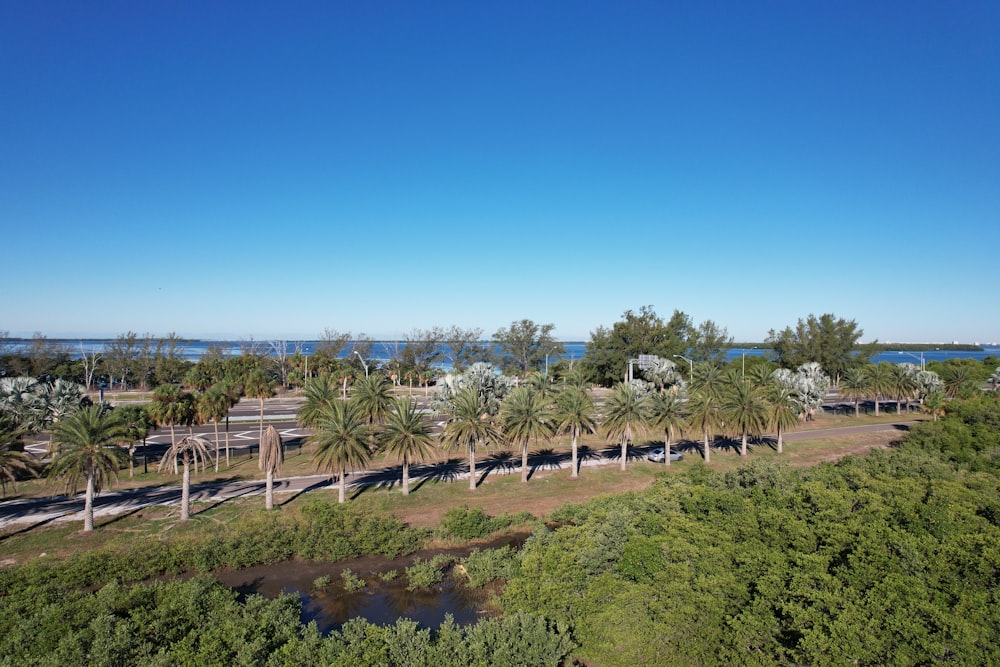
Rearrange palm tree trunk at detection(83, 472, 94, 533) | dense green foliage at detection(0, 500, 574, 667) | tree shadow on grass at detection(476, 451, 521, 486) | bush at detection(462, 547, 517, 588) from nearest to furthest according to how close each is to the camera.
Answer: dense green foliage at detection(0, 500, 574, 667), bush at detection(462, 547, 517, 588), palm tree trunk at detection(83, 472, 94, 533), tree shadow on grass at detection(476, 451, 521, 486)

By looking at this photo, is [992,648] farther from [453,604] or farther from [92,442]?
[92,442]

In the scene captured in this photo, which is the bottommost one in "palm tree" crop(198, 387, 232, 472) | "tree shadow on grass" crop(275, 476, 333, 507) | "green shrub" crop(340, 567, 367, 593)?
"green shrub" crop(340, 567, 367, 593)

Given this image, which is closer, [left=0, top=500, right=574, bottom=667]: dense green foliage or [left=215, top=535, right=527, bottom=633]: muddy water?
[left=0, top=500, right=574, bottom=667]: dense green foliage

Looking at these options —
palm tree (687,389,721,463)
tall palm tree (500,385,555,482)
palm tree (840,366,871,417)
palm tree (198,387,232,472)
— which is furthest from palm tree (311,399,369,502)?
palm tree (840,366,871,417)

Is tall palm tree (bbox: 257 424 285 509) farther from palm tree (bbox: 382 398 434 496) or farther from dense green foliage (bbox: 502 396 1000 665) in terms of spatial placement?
dense green foliage (bbox: 502 396 1000 665)

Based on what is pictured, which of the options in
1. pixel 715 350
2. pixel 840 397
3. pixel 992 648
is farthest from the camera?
pixel 715 350

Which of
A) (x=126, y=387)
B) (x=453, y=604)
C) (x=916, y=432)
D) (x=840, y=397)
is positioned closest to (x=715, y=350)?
(x=840, y=397)

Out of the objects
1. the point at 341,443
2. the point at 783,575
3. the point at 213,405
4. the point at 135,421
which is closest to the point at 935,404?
the point at 783,575

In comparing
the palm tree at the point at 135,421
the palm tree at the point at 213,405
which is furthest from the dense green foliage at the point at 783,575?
the palm tree at the point at 135,421

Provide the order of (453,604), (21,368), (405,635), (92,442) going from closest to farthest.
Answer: (405,635) → (453,604) → (92,442) → (21,368)
